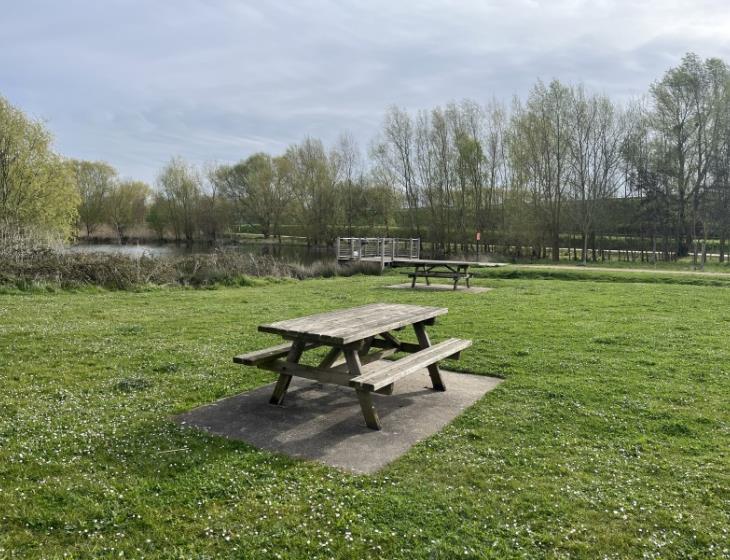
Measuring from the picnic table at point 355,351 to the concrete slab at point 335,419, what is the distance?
19cm

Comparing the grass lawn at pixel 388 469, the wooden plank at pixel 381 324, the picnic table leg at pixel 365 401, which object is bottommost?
the grass lawn at pixel 388 469

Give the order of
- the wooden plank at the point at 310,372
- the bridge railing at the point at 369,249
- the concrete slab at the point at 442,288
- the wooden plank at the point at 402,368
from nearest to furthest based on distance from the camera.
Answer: the wooden plank at the point at 402,368 < the wooden plank at the point at 310,372 < the concrete slab at the point at 442,288 < the bridge railing at the point at 369,249

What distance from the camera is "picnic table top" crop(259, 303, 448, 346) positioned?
14.2 feet

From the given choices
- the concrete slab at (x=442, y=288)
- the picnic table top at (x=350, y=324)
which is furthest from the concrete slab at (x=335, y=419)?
the concrete slab at (x=442, y=288)

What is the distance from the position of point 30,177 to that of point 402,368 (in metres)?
33.5

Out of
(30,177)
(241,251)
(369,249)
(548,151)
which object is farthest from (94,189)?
(548,151)

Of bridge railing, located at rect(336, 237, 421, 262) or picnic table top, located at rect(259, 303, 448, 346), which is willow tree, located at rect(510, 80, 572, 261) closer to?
bridge railing, located at rect(336, 237, 421, 262)

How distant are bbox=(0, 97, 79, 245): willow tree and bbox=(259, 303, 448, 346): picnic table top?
29.5m

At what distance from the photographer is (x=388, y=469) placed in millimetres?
3588

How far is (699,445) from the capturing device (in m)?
4.03

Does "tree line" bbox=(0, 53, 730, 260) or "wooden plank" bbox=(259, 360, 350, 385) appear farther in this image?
"tree line" bbox=(0, 53, 730, 260)

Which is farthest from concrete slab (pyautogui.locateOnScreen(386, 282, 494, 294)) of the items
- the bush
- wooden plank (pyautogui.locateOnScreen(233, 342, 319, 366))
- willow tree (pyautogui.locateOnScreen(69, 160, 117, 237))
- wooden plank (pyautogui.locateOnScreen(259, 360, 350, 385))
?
willow tree (pyautogui.locateOnScreen(69, 160, 117, 237))

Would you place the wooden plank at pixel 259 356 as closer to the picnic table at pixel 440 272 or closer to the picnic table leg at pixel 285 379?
the picnic table leg at pixel 285 379

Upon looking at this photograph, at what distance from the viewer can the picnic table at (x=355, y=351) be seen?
14.1 feet
